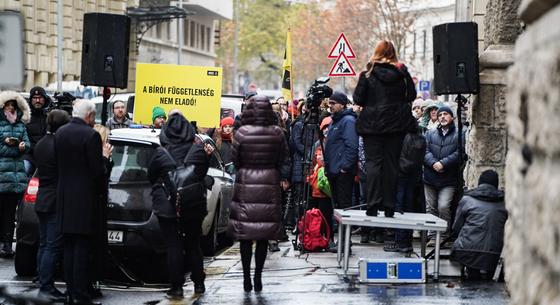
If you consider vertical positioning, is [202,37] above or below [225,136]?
above

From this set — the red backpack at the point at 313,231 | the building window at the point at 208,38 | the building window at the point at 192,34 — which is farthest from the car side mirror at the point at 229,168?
the building window at the point at 208,38

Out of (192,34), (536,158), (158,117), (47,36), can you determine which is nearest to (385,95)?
(158,117)

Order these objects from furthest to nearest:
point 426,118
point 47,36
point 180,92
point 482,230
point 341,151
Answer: point 47,36, point 426,118, point 180,92, point 341,151, point 482,230

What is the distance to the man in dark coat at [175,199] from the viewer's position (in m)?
11.6

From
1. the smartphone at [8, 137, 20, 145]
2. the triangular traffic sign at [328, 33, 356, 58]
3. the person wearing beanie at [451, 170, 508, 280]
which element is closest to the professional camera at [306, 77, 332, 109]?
the person wearing beanie at [451, 170, 508, 280]

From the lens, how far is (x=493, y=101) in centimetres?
1550

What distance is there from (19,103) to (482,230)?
577 cm

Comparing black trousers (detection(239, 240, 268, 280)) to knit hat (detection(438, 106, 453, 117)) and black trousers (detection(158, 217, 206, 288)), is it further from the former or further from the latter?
knit hat (detection(438, 106, 453, 117))

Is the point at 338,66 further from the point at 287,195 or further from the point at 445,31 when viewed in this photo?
the point at 445,31

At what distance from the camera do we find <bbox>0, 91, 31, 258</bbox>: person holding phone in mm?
15078

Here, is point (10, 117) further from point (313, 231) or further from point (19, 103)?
point (313, 231)

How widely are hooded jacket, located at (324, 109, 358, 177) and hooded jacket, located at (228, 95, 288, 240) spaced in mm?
3823

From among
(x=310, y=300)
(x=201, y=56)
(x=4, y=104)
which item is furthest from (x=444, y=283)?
(x=201, y=56)

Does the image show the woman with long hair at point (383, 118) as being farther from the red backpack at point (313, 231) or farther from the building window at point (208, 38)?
the building window at point (208, 38)
